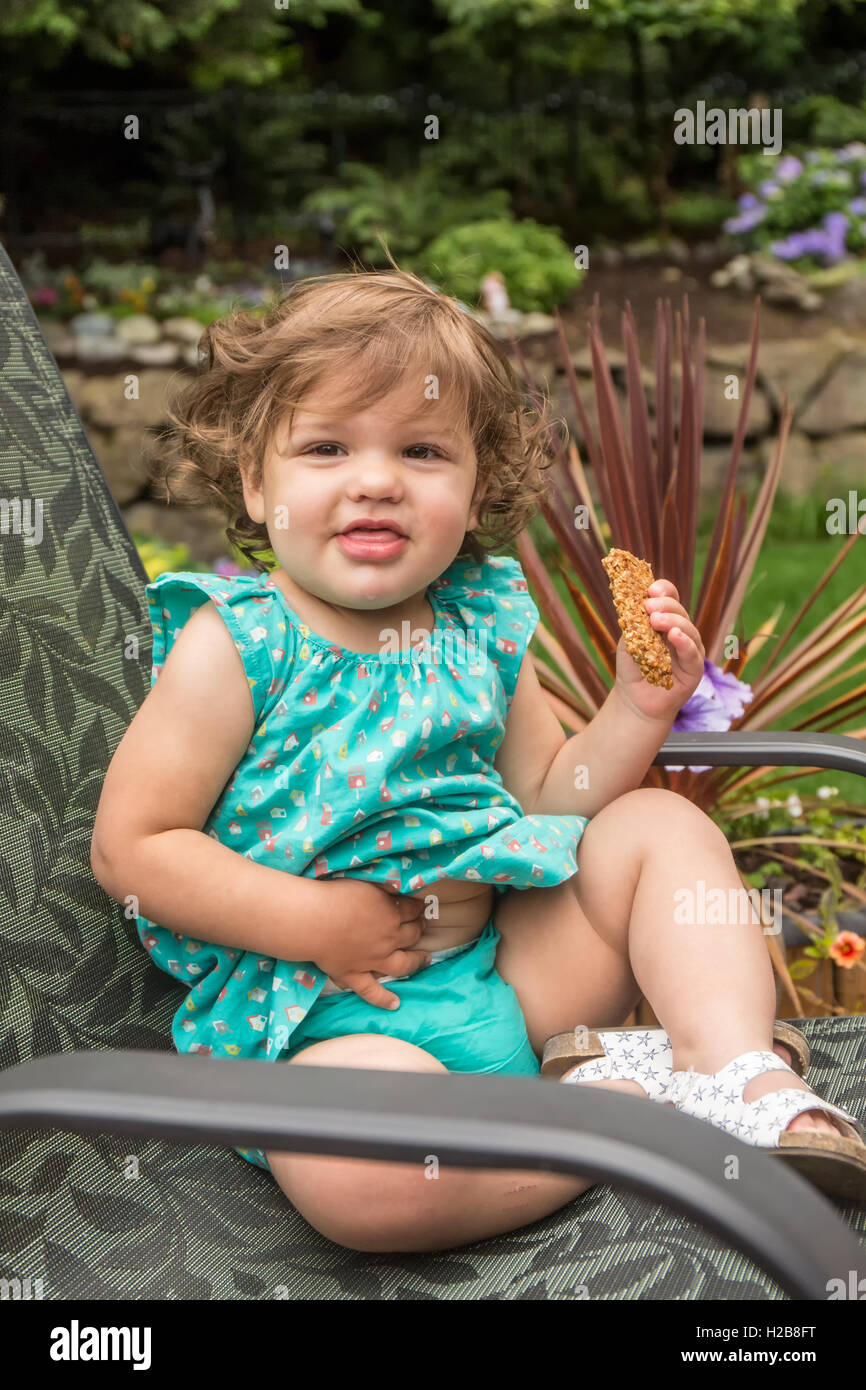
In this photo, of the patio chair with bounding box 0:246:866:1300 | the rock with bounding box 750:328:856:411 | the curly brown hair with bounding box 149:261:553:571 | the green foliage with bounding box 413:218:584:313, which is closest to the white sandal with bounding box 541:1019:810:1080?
the patio chair with bounding box 0:246:866:1300

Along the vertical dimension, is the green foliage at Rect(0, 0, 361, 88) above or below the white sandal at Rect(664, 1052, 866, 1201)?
above

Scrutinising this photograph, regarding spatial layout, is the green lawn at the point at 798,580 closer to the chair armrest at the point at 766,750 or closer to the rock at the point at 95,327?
the chair armrest at the point at 766,750

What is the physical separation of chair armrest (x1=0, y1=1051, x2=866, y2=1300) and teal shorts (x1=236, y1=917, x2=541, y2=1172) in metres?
0.54

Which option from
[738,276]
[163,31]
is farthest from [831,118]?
[163,31]

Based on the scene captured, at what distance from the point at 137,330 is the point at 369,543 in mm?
4573

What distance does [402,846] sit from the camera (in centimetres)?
145

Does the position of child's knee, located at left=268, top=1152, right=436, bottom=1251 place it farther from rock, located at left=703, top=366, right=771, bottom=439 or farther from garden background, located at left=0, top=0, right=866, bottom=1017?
rock, located at left=703, top=366, right=771, bottom=439

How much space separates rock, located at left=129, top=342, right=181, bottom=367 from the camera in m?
5.50

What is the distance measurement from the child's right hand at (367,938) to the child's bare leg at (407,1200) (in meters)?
0.16

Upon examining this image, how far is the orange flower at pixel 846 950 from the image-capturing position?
219 cm

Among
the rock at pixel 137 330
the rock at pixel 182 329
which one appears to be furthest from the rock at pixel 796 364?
the rock at pixel 137 330

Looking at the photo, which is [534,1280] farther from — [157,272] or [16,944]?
[157,272]

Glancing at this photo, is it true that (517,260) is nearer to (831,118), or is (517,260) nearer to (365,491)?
(831,118)
